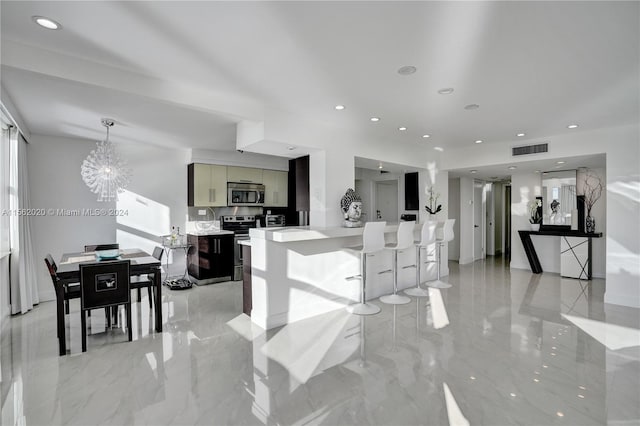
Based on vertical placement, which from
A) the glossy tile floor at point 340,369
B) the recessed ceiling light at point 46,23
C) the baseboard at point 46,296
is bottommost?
the glossy tile floor at point 340,369

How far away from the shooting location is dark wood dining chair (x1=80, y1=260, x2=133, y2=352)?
3188 millimetres

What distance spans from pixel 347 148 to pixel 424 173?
8.50 feet

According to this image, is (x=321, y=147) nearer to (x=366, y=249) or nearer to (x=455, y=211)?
(x=366, y=249)

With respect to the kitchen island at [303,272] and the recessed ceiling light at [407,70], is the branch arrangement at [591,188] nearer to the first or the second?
the kitchen island at [303,272]

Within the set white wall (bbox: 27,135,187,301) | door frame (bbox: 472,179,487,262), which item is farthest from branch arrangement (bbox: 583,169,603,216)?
white wall (bbox: 27,135,187,301)

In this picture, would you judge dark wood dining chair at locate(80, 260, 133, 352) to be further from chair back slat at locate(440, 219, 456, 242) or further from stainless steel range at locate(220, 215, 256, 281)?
chair back slat at locate(440, 219, 456, 242)

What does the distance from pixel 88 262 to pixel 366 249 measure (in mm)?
3201

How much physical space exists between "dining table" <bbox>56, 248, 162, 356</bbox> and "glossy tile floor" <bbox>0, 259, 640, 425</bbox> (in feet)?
0.80

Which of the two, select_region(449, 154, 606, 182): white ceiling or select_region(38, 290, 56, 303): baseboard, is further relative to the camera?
select_region(449, 154, 606, 182): white ceiling

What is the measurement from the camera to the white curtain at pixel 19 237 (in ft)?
14.2

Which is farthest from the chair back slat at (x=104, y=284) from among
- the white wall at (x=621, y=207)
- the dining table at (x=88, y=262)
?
the white wall at (x=621, y=207)

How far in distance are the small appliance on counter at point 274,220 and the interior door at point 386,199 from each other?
2453 millimetres

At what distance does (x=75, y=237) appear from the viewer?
17.5ft

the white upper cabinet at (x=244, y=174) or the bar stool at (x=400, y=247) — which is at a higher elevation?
the white upper cabinet at (x=244, y=174)
